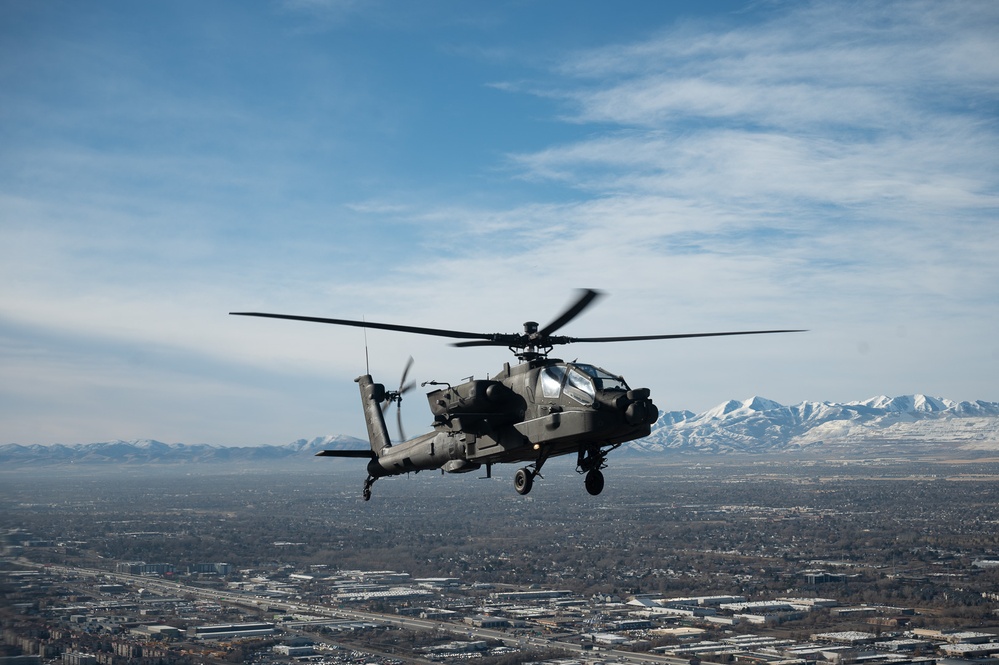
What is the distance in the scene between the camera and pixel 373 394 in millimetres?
43250

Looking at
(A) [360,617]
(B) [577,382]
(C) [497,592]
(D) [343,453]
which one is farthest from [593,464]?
(C) [497,592]

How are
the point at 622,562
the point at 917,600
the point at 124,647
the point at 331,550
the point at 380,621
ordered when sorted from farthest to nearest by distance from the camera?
the point at 331,550, the point at 622,562, the point at 917,600, the point at 380,621, the point at 124,647

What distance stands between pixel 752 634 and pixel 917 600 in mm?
30533

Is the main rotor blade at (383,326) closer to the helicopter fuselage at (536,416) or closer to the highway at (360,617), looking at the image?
the helicopter fuselage at (536,416)

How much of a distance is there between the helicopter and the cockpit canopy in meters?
0.03

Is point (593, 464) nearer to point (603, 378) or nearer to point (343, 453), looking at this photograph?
point (603, 378)

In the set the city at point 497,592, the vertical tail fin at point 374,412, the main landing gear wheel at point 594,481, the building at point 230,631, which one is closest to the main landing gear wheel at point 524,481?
the main landing gear wheel at point 594,481

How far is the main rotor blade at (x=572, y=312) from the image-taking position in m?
28.6

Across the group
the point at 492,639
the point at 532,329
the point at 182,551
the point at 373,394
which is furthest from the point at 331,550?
the point at 532,329

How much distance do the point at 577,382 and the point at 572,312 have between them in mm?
2015

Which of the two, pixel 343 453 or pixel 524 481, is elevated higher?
pixel 343 453

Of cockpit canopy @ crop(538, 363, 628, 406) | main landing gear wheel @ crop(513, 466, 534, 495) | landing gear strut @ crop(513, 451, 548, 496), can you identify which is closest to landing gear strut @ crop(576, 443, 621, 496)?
landing gear strut @ crop(513, 451, 548, 496)

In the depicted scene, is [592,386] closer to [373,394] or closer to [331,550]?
[373,394]

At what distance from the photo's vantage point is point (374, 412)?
42719mm
